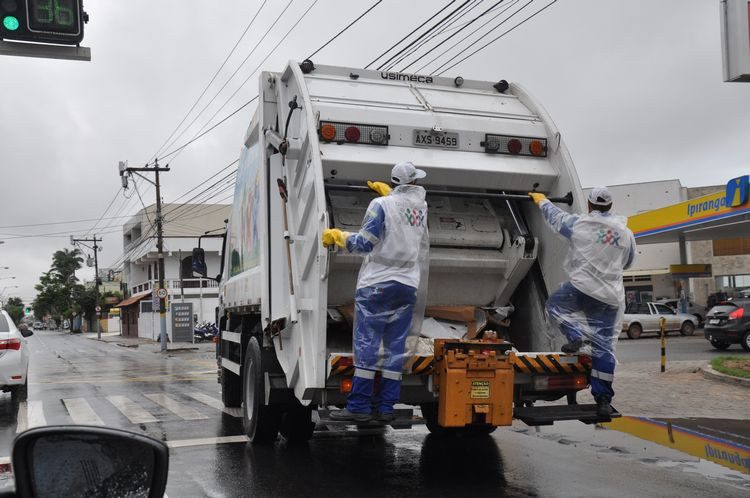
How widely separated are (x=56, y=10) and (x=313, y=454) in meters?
5.17

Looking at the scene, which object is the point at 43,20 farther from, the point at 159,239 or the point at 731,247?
the point at 731,247

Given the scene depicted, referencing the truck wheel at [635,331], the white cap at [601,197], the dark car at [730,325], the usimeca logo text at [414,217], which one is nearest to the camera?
the usimeca logo text at [414,217]

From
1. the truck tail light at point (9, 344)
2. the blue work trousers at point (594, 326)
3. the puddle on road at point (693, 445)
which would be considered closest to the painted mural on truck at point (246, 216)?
the blue work trousers at point (594, 326)

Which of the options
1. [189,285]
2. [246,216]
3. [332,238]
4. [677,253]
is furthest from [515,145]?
[189,285]

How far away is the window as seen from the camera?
136 feet

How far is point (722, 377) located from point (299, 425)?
8.25 meters

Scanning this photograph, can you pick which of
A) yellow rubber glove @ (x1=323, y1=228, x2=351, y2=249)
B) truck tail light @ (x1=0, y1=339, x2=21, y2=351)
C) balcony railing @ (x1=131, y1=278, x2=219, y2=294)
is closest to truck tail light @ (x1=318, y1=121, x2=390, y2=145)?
yellow rubber glove @ (x1=323, y1=228, x2=351, y2=249)

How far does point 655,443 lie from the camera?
25.4ft

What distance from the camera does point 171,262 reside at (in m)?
51.8

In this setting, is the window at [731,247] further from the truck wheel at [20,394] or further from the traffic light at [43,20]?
the traffic light at [43,20]

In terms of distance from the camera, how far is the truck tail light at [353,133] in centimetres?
625

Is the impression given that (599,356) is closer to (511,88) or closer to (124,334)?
(511,88)

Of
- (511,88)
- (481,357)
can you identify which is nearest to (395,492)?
(481,357)

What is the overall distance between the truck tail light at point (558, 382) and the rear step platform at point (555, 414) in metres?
0.16
